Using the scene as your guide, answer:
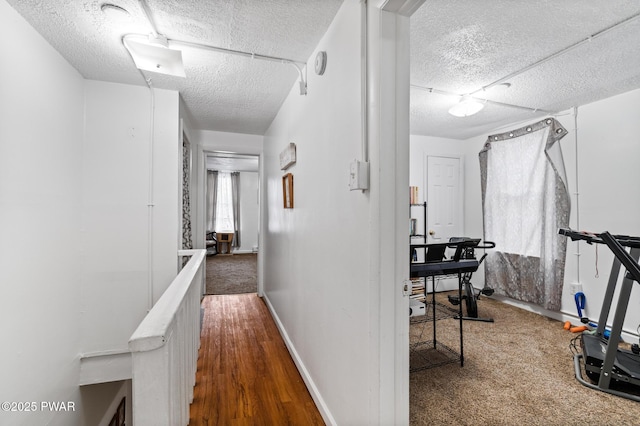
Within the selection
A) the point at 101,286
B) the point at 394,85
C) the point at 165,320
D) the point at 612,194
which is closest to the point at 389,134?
the point at 394,85

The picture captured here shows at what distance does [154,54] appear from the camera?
6.38 feet

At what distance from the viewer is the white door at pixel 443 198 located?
4.49 m

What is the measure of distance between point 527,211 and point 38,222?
495 centimetres

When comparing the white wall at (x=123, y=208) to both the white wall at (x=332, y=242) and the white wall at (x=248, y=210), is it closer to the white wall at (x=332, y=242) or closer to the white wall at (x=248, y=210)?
the white wall at (x=332, y=242)

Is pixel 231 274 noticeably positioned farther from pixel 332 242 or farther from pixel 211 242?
pixel 332 242

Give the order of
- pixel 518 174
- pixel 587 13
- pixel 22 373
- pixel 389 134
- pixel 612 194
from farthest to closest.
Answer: pixel 518 174 → pixel 612 194 → pixel 22 373 → pixel 587 13 → pixel 389 134

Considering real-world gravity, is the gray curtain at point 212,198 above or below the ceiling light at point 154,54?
below

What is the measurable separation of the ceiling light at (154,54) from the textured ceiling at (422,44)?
2.9 inches

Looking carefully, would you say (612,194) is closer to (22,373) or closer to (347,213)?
(347,213)

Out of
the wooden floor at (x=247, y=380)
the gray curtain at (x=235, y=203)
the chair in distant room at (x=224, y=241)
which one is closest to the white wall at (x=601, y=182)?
the wooden floor at (x=247, y=380)

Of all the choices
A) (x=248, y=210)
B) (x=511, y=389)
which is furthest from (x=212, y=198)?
(x=511, y=389)

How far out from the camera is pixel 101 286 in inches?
104

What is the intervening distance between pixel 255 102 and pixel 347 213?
2.12 meters

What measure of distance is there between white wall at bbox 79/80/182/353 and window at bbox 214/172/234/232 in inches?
245
